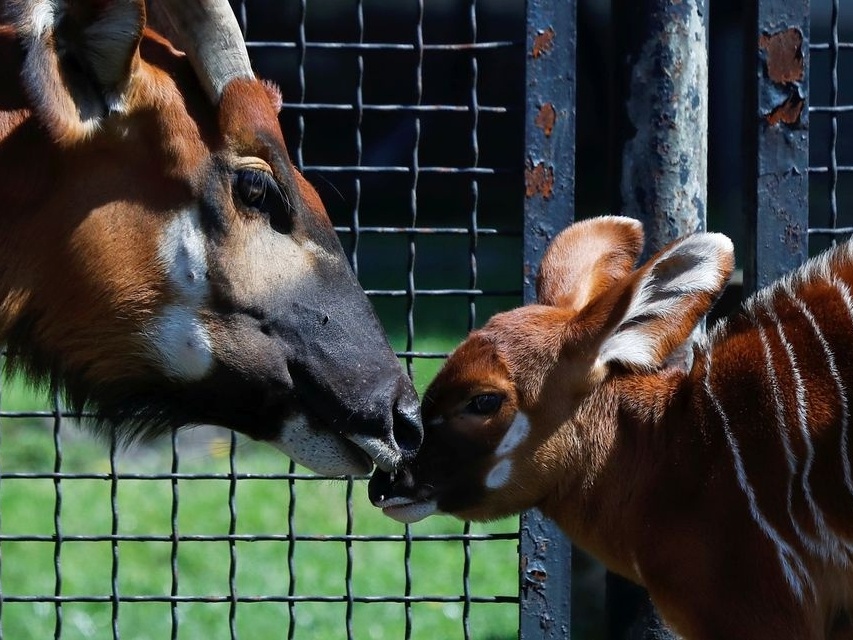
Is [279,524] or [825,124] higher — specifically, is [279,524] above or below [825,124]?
below

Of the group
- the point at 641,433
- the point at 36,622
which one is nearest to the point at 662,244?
the point at 641,433

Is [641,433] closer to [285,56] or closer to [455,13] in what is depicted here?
[455,13]

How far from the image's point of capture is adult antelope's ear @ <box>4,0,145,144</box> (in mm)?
3680

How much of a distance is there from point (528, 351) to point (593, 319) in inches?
9.1

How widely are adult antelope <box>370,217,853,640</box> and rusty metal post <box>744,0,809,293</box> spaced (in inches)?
14.5

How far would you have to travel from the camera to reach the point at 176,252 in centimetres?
392

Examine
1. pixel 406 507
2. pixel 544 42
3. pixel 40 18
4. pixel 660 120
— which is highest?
pixel 40 18

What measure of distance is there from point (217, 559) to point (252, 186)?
4.09m

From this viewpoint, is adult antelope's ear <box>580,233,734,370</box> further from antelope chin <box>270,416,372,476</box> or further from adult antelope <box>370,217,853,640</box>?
antelope chin <box>270,416,372,476</box>

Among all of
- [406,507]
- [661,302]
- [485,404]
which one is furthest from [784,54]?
[406,507]

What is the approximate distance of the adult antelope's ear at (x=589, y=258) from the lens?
4.77 m

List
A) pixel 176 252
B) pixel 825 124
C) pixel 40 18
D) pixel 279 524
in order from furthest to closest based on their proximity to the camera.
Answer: pixel 825 124 → pixel 279 524 → pixel 176 252 → pixel 40 18

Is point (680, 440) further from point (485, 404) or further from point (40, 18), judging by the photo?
point (40, 18)

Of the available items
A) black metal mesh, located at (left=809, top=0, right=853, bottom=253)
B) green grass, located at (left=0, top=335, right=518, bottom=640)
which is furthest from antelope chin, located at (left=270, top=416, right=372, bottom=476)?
black metal mesh, located at (left=809, top=0, right=853, bottom=253)
